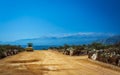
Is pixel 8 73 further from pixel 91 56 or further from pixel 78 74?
pixel 91 56

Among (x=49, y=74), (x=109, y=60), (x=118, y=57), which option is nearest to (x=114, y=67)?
(x=118, y=57)

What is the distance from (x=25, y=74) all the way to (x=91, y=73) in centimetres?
427

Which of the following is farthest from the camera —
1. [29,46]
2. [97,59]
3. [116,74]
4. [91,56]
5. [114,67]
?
[29,46]

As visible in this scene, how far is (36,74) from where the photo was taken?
56.3 ft

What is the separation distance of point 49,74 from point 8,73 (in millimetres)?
2863

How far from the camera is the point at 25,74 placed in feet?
55.9

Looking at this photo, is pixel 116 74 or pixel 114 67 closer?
pixel 116 74

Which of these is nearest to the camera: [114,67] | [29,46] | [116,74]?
[116,74]

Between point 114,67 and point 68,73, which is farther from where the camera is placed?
point 114,67

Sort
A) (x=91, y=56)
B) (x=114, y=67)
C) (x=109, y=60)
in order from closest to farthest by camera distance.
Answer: (x=114, y=67), (x=109, y=60), (x=91, y=56)

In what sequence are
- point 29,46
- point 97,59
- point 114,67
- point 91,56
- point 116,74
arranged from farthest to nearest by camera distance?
1. point 29,46
2. point 91,56
3. point 97,59
4. point 114,67
5. point 116,74

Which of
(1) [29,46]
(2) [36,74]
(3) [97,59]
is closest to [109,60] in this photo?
(3) [97,59]

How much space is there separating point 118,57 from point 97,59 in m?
5.94

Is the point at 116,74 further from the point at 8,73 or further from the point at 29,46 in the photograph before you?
the point at 29,46
